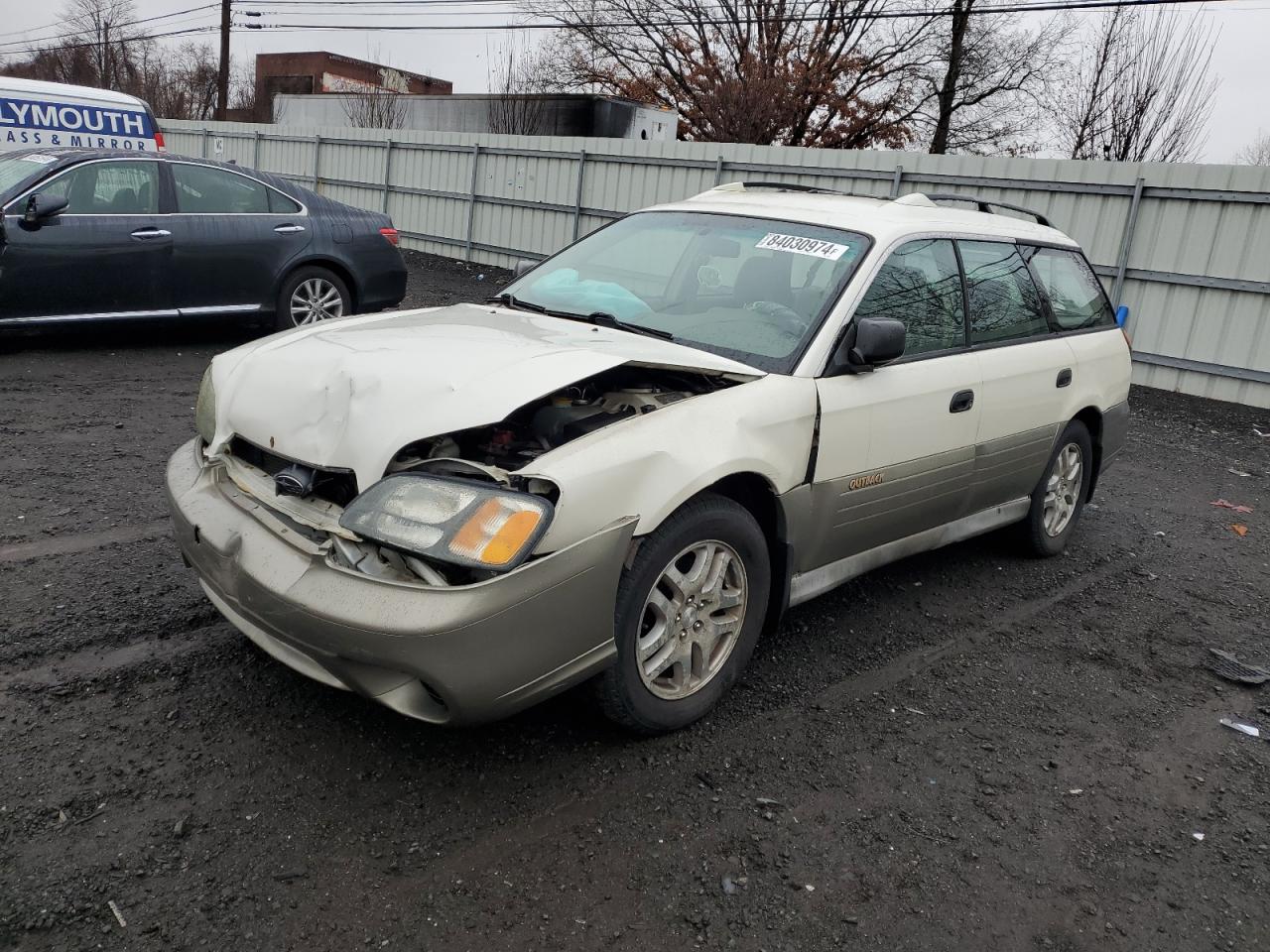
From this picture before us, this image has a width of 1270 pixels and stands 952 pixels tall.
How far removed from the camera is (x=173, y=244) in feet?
26.2

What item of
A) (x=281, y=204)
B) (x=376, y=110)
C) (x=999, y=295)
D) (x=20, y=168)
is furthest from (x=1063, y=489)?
(x=376, y=110)

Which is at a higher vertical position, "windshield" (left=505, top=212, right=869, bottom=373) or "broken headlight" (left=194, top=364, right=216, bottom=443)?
"windshield" (left=505, top=212, right=869, bottom=373)

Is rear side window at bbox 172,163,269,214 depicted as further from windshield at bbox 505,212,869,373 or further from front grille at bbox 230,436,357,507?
front grille at bbox 230,436,357,507

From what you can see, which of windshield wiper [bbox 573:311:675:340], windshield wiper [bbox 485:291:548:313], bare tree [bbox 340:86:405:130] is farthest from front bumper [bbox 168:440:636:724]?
bare tree [bbox 340:86:405:130]

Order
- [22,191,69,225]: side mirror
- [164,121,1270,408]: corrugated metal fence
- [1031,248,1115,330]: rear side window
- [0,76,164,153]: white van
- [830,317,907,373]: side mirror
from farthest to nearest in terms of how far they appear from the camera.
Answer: [0,76,164,153]: white van < [164,121,1270,408]: corrugated metal fence < [22,191,69,225]: side mirror < [1031,248,1115,330]: rear side window < [830,317,907,373]: side mirror

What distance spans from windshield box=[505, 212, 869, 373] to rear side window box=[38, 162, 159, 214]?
496 cm

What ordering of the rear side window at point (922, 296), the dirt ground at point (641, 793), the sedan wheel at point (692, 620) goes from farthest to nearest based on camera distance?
the rear side window at point (922, 296) < the sedan wheel at point (692, 620) < the dirt ground at point (641, 793)

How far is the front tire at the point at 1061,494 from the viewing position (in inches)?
201

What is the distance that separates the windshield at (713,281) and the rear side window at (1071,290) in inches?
62.8

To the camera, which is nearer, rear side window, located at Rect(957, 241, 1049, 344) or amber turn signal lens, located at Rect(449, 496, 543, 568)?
amber turn signal lens, located at Rect(449, 496, 543, 568)

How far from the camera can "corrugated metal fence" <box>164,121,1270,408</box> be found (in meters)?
10.3

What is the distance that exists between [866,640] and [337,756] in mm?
2209

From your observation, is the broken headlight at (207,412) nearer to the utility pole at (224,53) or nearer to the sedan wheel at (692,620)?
the sedan wheel at (692,620)

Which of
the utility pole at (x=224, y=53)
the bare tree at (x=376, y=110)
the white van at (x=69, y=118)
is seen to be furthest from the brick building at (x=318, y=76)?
the white van at (x=69, y=118)
